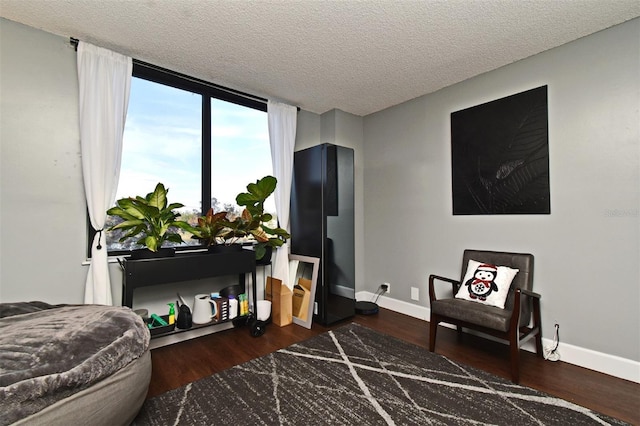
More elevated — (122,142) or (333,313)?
(122,142)

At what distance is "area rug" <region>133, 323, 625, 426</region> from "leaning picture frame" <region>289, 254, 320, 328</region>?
0.70m

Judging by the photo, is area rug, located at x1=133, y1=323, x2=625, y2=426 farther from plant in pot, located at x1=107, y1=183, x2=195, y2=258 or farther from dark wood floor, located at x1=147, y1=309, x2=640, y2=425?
plant in pot, located at x1=107, y1=183, x2=195, y2=258

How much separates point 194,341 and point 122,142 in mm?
1858

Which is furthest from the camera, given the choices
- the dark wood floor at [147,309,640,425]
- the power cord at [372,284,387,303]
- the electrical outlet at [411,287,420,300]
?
the power cord at [372,284,387,303]

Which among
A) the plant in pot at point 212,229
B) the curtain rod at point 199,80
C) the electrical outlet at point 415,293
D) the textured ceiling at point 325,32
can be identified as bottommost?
the electrical outlet at point 415,293

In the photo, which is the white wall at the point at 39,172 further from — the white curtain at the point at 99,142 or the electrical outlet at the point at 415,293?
the electrical outlet at the point at 415,293

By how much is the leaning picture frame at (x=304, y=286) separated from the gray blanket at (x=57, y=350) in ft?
5.36

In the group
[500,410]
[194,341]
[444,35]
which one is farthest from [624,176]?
[194,341]

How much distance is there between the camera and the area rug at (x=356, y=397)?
63.7 inches

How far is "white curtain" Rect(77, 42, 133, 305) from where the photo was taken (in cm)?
222

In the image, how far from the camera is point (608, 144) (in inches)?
83.1

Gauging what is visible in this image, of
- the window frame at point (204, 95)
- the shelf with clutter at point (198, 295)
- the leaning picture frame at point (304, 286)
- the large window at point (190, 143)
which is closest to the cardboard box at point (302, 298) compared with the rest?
the leaning picture frame at point (304, 286)

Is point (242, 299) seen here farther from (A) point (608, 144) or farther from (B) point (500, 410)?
(A) point (608, 144)

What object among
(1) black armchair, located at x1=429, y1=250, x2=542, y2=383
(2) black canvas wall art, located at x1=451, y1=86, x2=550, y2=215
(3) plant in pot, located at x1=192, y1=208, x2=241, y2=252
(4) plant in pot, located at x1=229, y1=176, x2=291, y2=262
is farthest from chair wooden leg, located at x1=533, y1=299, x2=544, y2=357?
(3) plant in pot, located at x1=192, y1=208, x2=241, y2=252
